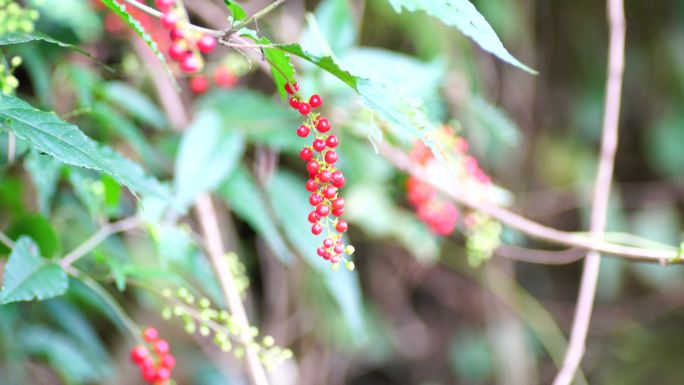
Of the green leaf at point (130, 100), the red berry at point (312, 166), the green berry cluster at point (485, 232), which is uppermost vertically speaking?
the green leaf at point (130, 100)

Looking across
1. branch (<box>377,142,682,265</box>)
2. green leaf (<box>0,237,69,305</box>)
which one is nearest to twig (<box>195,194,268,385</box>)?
green leaf (<box>0,237,69,305</box>)

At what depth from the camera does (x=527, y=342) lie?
222 cm

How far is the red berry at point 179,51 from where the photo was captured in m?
0.79

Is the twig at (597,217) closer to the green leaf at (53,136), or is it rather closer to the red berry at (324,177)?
the red berry at (324,177)

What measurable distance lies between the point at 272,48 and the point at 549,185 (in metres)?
1.66

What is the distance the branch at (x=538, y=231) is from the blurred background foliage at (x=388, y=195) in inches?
3.6

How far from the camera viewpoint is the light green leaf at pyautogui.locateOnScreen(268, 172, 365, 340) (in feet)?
4.36

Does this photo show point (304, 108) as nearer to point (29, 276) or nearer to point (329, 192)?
point (329, 192)

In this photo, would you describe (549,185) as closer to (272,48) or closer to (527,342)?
(527,342)

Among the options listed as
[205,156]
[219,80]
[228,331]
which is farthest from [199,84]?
[228,331]

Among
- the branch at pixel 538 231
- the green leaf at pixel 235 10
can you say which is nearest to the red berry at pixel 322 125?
the green leaf at pixel 235 10

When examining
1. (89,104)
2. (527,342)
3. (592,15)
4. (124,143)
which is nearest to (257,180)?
(124,143)

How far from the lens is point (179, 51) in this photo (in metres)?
0.79

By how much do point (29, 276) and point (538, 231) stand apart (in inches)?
28.4
